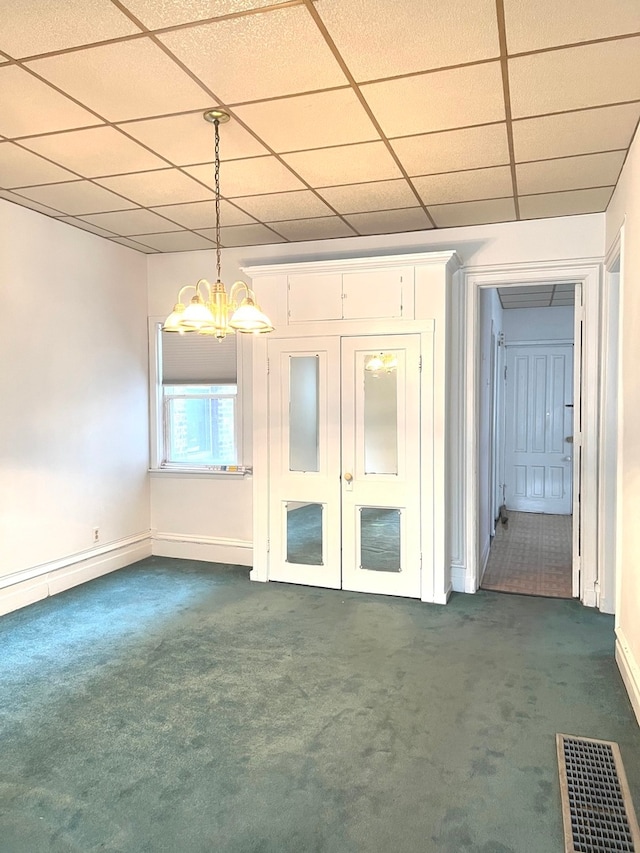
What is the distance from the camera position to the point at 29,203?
4.06m

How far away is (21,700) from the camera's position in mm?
2949

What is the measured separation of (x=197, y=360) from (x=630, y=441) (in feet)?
12.2

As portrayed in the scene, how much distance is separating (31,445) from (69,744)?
238 cm

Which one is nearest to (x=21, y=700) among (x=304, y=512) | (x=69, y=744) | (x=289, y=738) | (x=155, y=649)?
(x=69, y=744)

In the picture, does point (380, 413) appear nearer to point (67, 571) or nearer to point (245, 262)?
point (245, 262)

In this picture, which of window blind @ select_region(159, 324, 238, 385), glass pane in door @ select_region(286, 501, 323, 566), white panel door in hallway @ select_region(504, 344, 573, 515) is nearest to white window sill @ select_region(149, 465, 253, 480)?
glass pane in door @ select_region(286, 501, 323, 566)

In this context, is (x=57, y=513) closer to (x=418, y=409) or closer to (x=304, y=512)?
(x=304, y=512)

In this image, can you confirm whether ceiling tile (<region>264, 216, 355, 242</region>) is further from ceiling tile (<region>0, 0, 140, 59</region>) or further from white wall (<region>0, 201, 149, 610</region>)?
ceiling tile (<region>0, 0, 140, 59</region>)

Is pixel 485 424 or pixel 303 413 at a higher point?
pixel 303 413

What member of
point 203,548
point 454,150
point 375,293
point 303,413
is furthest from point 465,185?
point 203,548

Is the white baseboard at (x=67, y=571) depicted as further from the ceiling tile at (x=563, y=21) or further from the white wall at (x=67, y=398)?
the ceiling tile at (x=563, y=21)

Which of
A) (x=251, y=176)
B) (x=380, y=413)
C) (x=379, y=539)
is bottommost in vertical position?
(x=379, y=539)

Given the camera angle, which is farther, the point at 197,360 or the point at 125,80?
the point at 197,360

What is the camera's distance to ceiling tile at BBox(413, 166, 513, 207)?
3.44 meters
